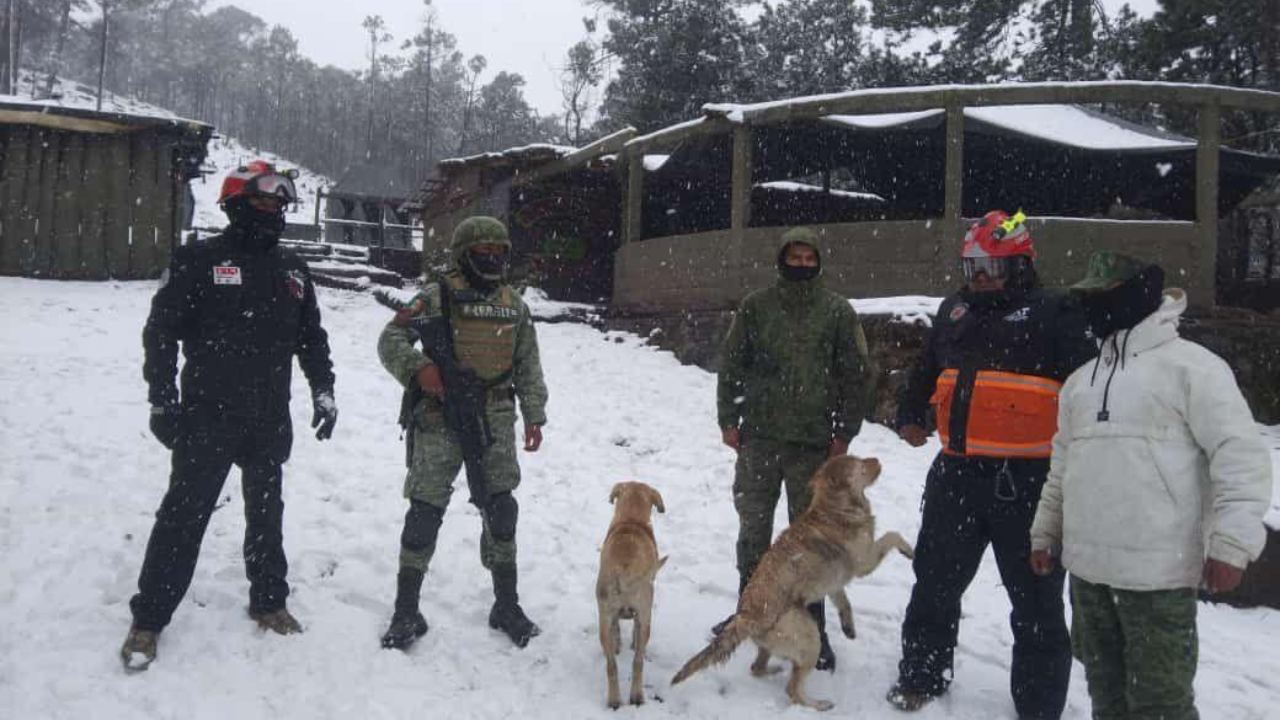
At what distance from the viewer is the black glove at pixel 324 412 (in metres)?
3.96

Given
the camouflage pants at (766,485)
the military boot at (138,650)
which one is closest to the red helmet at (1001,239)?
the camouflage pants at (766,485)

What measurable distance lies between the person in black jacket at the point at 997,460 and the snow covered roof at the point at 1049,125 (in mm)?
7658

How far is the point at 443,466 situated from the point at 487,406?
15.1 inches

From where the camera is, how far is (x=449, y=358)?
4051 millimetres

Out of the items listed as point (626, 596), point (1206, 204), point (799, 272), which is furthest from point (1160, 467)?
point (1206, 204)

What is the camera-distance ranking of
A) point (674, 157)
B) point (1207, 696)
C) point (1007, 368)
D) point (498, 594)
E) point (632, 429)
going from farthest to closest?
point (674, 157)
point (632, 429)
point (498, 594)
point (1207, 696)
point (1007, 368)

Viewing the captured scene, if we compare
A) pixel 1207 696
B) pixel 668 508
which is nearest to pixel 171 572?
pixel 668 508

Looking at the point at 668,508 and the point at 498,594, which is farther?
the point at 668,508

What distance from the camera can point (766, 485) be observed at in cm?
417

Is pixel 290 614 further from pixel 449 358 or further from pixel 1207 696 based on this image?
pixel 1207 696

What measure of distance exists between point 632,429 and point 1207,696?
561 centimetres

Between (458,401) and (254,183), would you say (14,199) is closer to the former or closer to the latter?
(254,183)

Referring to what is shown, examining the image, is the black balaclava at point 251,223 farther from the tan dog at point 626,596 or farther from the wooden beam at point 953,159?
the wooden beam at point 953,159

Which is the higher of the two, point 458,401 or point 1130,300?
point 1130,300
